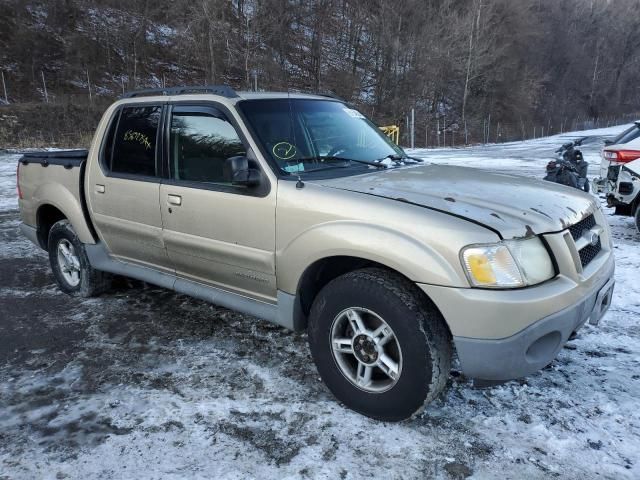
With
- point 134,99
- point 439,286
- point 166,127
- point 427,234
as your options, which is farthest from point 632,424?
point 134,99

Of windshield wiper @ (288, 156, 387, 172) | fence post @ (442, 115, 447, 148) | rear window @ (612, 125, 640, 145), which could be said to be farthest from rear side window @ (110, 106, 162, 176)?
fence post @ (442, 115, 447, 148)

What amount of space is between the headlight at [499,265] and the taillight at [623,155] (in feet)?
17.4

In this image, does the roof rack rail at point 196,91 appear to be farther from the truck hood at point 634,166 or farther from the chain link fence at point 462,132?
the chain link fence at point 462,132

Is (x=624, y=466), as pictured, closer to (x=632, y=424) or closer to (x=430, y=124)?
(x=632, y=424)

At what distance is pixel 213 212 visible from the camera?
342 centimetres

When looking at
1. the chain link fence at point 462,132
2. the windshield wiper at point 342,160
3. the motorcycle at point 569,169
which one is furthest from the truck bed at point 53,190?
the chain link fence at point 462,132

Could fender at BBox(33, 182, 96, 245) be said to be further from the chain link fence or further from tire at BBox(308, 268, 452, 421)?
the chain link fence

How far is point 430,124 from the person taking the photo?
135ft

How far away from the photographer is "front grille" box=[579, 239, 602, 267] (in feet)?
9.50

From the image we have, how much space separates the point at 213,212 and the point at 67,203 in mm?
2054

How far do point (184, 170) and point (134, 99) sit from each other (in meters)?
1.07

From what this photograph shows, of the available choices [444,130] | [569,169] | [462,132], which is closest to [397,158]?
[569,169]

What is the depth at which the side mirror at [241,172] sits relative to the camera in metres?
3.02

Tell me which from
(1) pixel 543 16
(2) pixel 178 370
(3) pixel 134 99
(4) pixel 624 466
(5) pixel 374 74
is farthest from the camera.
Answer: (1) pixel 543 16
